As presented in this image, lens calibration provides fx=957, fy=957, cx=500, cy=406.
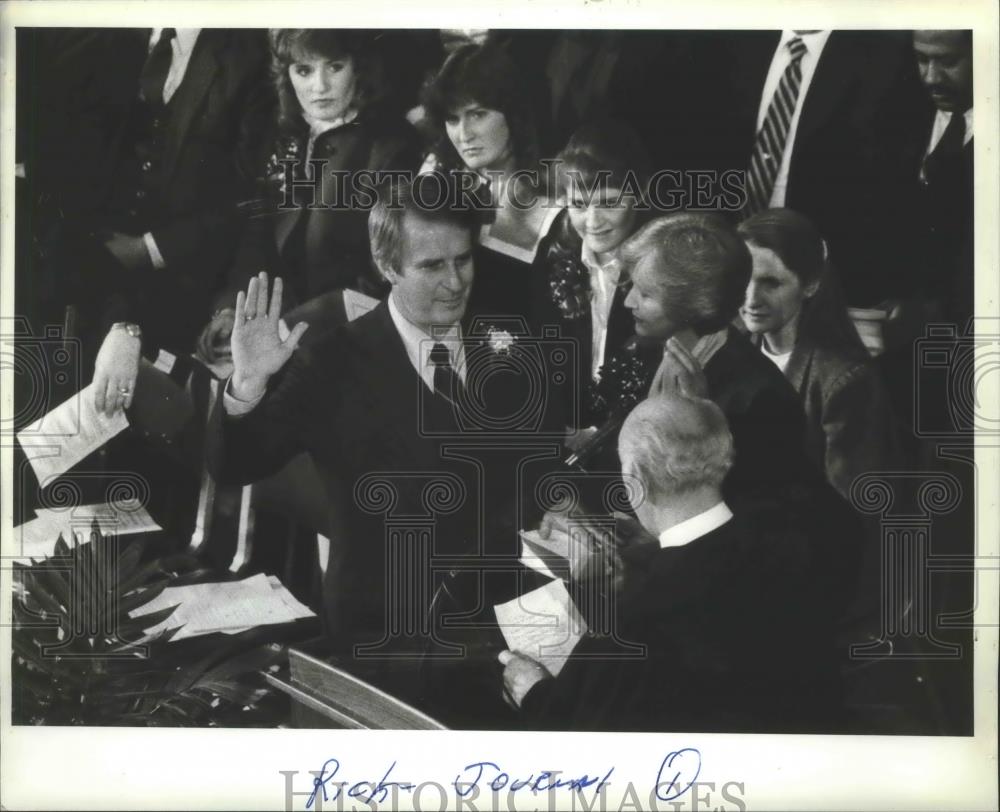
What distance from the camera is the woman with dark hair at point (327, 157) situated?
8.30ft

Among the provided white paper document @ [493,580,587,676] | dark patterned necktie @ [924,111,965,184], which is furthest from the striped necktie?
white paper document @ [493,580,587,676]

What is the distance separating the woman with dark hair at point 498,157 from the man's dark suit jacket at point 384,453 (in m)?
0.18

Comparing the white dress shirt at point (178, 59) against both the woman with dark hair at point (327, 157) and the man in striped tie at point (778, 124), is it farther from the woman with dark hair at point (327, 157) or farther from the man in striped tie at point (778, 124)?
the man in striped tie at point (778, 124)

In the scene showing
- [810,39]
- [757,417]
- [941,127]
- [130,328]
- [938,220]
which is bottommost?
[757,417]

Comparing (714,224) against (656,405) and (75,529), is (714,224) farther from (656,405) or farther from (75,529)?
(75,529)

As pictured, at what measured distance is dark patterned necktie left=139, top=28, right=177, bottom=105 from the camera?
2547mm

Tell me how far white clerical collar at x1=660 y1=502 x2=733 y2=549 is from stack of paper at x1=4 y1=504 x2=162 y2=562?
4.43 feet

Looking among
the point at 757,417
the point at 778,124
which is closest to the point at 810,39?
Result: the point at 778,124

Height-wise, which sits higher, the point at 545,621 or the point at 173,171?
the point at 173,171

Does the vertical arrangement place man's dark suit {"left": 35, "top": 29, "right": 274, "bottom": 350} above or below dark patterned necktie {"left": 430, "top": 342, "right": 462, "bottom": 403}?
above

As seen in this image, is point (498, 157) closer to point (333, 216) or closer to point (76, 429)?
point (333, 216)

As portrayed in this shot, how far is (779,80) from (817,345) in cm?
70

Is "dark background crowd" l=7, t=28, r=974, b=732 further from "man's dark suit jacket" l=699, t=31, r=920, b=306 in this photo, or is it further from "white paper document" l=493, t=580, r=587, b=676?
"white paper document" l=493, t=580, r=587, b=676

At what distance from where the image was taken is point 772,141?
2.49 meters
